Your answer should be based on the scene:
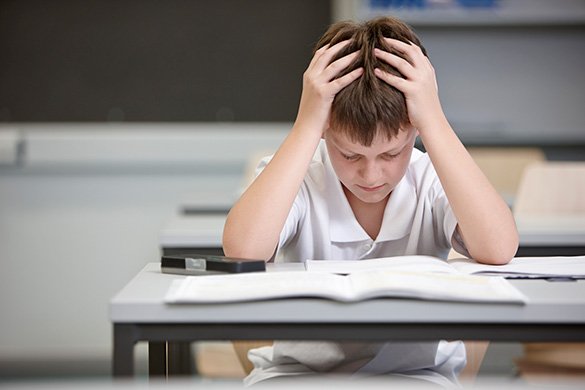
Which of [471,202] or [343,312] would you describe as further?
[471,202]

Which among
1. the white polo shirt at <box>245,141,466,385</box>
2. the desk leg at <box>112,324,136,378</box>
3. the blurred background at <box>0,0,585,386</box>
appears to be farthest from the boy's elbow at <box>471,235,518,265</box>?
the blurred background at <box>0,0,585,386</box>

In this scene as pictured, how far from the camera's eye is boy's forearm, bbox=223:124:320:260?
1.58 metres

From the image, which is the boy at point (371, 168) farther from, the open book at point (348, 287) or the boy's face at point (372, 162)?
the open book at point (348, 287)

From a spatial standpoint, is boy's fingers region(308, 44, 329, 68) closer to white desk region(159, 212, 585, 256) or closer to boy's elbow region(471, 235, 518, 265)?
boy's elbow region(471, 235, 518, 265)

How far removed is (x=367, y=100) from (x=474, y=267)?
1.02ft

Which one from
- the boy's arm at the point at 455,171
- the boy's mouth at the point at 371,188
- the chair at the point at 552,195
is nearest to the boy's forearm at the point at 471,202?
the boy's arm at the point at 455,171

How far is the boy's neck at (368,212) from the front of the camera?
5.64 ft

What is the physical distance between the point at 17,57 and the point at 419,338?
3.95m

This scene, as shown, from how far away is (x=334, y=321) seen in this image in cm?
113

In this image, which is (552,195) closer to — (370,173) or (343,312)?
(370,173)

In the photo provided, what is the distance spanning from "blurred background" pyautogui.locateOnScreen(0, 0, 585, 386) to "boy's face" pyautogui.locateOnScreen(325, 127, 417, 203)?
3.09 metres

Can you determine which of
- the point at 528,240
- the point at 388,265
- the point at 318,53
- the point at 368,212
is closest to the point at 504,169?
the point at 528,240

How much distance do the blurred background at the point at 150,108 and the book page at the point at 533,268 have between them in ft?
10.4

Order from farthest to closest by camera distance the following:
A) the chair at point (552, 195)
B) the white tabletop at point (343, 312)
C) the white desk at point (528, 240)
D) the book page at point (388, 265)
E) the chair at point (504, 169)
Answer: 1. the chair at point (504, 169)
2. the chair at point (552, 195)
3. the white desk at point (528, 240)
4. the book page at point (388, 265)
5. the white tabletop at point (343, 312)
